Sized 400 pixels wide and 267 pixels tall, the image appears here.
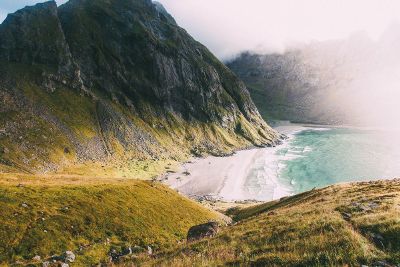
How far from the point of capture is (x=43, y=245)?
3662 cm

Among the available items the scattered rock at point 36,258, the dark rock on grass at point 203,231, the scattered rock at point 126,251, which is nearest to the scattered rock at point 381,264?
the dark rock on grass at point 203,231

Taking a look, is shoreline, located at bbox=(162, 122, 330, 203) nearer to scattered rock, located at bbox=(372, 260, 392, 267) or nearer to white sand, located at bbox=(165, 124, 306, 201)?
white sand, located at bbox=(165, 124, 306, 201)

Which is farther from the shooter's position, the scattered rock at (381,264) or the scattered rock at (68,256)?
the scattered rock at (68,256)

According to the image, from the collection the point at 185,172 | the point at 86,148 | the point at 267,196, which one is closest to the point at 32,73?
the point at 86,148

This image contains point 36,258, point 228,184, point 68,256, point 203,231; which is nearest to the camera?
point 36,258

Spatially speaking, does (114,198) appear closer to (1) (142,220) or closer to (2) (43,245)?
(1) (142,220)

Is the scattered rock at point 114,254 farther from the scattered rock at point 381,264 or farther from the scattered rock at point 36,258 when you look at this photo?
the scattered rock at point 381,264

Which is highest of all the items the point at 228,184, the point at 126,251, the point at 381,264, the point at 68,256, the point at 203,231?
the point at 381,264

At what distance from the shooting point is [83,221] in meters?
43.3

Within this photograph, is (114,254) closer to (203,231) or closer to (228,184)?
(203,231)

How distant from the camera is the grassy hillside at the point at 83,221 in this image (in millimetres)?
36531

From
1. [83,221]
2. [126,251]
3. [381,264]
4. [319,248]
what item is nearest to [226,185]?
[83,221]

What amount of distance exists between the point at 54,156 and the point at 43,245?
119957mm

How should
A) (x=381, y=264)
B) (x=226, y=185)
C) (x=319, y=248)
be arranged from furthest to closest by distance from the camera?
(x=226, y=185), (x=319, y=248), (x=381, y=264)
